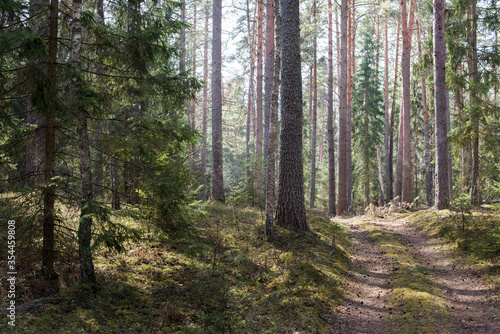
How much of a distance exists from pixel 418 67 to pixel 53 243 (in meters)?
16.2

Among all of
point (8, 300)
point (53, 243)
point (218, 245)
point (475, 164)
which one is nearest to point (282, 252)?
point (218, 245)

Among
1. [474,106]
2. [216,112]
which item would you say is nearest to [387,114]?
[474,106]

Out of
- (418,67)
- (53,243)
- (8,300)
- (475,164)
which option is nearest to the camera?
(8,300)

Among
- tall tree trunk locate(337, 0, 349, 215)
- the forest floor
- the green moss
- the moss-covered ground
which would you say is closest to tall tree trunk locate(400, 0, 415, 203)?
tall tree trunk locate(337, 0, 349, 215)

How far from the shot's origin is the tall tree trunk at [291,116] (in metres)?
8.77

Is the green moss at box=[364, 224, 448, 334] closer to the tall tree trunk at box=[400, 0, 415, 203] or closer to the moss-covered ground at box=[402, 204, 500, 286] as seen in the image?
the moss-covered ground at box=[402, 204, 500, 286]

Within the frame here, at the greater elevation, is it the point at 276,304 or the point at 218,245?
the point at 218,245

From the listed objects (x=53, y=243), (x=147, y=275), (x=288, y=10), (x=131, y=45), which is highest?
(x=288, y=10)

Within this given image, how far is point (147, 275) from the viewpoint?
6.42m

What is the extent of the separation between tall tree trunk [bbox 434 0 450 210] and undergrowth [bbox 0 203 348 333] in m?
6.12

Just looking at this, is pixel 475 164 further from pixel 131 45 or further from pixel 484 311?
pixel 131 45

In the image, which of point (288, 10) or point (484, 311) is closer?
point (484, 311)

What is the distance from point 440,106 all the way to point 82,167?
12768 mm

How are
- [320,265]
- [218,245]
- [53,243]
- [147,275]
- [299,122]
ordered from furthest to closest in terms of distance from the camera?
[299,122] → [218,245] → [320,265] → [147,275] → [53,243]
